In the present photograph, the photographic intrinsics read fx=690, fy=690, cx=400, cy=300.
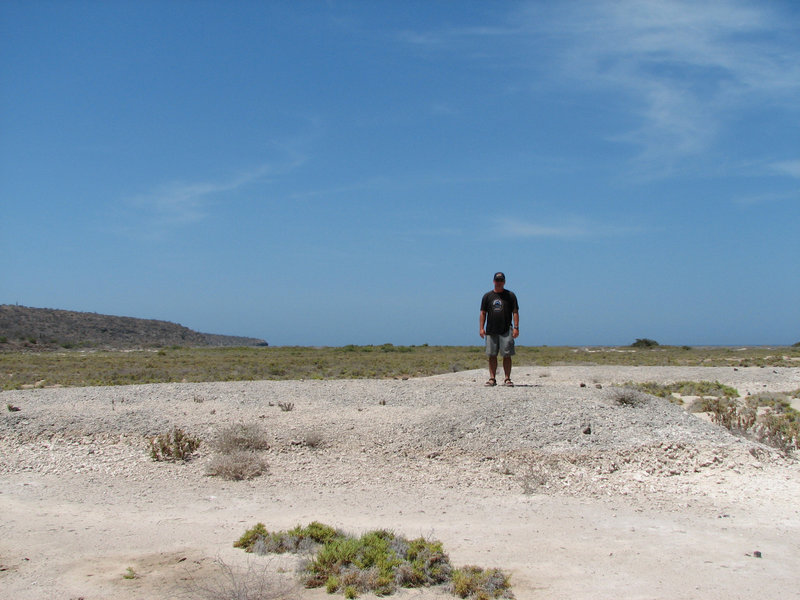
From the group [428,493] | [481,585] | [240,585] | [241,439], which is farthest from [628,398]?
[240,585]

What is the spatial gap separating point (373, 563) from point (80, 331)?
204ft

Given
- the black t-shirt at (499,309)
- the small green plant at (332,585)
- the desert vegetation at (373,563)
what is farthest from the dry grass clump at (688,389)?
the small green plant at (332,585)

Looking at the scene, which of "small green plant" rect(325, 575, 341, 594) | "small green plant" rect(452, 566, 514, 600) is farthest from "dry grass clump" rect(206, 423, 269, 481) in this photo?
"small green plant" rect(452, 566, 514, 600)

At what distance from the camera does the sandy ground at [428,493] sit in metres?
5.40

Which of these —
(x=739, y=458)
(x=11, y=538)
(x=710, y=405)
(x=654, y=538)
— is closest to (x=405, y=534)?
(x=654, y=538)

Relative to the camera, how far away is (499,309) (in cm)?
1202

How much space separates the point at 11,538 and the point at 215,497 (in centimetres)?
205

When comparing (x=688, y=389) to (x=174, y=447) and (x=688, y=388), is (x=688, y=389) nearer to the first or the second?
(x=688, y=388)

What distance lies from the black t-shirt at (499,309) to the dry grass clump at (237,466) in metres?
4.96

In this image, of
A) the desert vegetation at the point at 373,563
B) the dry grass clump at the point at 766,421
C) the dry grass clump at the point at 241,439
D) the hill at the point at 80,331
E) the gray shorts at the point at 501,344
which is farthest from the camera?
the hill at the point at 80,331

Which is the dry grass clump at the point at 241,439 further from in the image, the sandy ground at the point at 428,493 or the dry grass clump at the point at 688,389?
the dry grass clump at the point at 688,389

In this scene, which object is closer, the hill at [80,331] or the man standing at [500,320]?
the man standing at [500,320]

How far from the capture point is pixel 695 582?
509cm

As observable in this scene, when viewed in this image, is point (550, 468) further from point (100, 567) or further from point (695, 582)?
point (100, 567)
